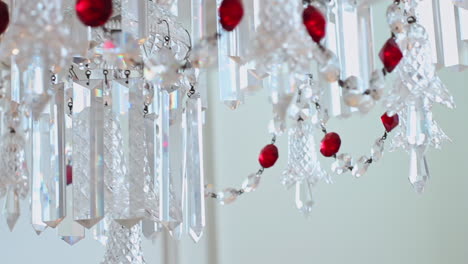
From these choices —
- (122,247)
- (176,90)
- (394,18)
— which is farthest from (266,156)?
(394,18)

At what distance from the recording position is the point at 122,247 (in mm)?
1206

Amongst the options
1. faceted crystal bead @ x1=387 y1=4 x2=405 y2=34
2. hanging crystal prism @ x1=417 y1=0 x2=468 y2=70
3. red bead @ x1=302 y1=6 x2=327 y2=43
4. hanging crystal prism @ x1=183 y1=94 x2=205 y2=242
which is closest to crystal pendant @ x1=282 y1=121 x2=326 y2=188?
hanging crystal prism @ x1=183 y1=94 x2=205 y2=242

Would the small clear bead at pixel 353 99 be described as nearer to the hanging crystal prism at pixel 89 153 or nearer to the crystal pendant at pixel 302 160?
the hanging crystal prism at pixel 89 153

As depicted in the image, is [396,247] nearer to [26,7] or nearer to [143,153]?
[143,153]

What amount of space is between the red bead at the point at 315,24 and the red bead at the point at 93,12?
0.49 ft

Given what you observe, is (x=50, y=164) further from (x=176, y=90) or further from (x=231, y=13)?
(x=231, y=13)

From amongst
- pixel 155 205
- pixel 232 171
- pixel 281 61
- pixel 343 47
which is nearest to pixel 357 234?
pixel 232 171

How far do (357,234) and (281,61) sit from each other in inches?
74.2

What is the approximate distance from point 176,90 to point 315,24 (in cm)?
39

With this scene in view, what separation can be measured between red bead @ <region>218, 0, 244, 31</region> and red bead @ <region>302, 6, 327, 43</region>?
2.0 inches

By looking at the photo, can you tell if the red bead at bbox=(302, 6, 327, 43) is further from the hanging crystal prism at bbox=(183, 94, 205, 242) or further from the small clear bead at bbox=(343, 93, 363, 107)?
the hanging crystal prism at bbox=(183, 94, 205, 242)

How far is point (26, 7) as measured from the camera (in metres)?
0.59

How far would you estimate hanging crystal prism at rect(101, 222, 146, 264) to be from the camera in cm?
120

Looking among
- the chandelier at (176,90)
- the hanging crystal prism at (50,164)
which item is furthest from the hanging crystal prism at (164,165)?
the hanging crystal prism at (50,164)
